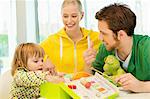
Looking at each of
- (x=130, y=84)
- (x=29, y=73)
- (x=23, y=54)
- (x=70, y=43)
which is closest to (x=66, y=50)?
(x=70, y=43)

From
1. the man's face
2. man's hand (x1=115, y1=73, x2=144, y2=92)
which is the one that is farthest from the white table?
the man's face

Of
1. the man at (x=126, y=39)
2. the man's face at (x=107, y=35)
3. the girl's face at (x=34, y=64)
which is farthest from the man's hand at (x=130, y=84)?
→ the girl's face at (x=34, y=64)

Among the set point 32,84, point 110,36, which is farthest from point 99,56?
point 32,84

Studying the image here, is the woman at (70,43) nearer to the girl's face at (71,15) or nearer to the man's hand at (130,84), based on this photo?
the girl's face at (71,15)

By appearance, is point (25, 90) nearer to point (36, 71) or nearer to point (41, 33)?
point (36, 71)

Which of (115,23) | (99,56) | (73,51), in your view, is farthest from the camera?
(73,51)

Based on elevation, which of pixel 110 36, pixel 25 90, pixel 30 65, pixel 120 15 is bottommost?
pixel 25 90

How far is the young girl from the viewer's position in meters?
1.31

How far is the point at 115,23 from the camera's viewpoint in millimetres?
1419

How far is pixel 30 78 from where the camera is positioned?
4.26 ft

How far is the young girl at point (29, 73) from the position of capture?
1307mm

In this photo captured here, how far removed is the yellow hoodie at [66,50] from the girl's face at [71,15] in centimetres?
9

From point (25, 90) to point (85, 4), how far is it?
1.24 metres

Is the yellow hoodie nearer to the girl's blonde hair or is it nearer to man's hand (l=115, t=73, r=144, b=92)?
the girl's blonde hair
